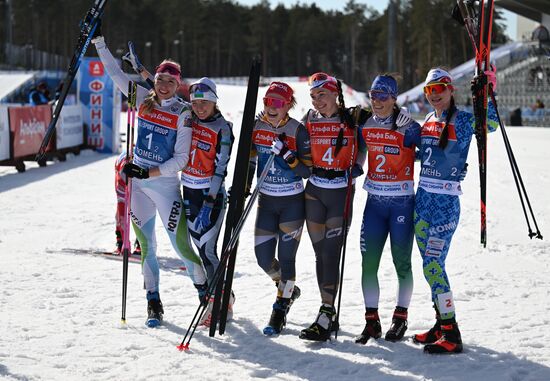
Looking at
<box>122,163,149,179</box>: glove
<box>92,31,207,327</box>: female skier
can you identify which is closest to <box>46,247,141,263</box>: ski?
<box>92,31,207,327</box>: female skier

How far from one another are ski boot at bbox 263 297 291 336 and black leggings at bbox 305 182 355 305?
0.33 metres

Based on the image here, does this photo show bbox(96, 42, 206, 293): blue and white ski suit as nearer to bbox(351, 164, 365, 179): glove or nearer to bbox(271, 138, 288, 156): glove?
bbox(271, 138, 288, 156): glove

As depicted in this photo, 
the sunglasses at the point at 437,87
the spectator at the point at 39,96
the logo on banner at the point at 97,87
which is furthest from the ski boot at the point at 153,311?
the logo on banner at the point at 97,87

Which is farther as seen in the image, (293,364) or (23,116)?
(23,116)

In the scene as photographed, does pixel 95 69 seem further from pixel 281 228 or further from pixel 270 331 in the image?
pixel 270 331

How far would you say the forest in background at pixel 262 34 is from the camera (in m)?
73.5

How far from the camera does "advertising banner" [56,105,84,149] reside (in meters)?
17.9

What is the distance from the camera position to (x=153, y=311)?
527 centimetres

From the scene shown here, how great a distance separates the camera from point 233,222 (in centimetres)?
490

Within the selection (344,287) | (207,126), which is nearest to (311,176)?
(207,126)

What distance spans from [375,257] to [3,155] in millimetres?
11734

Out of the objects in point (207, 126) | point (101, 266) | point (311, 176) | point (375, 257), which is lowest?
point (101, 266)

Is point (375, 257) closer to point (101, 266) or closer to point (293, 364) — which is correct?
point (293, 364)

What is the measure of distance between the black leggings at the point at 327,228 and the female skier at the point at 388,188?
19 centimetres
